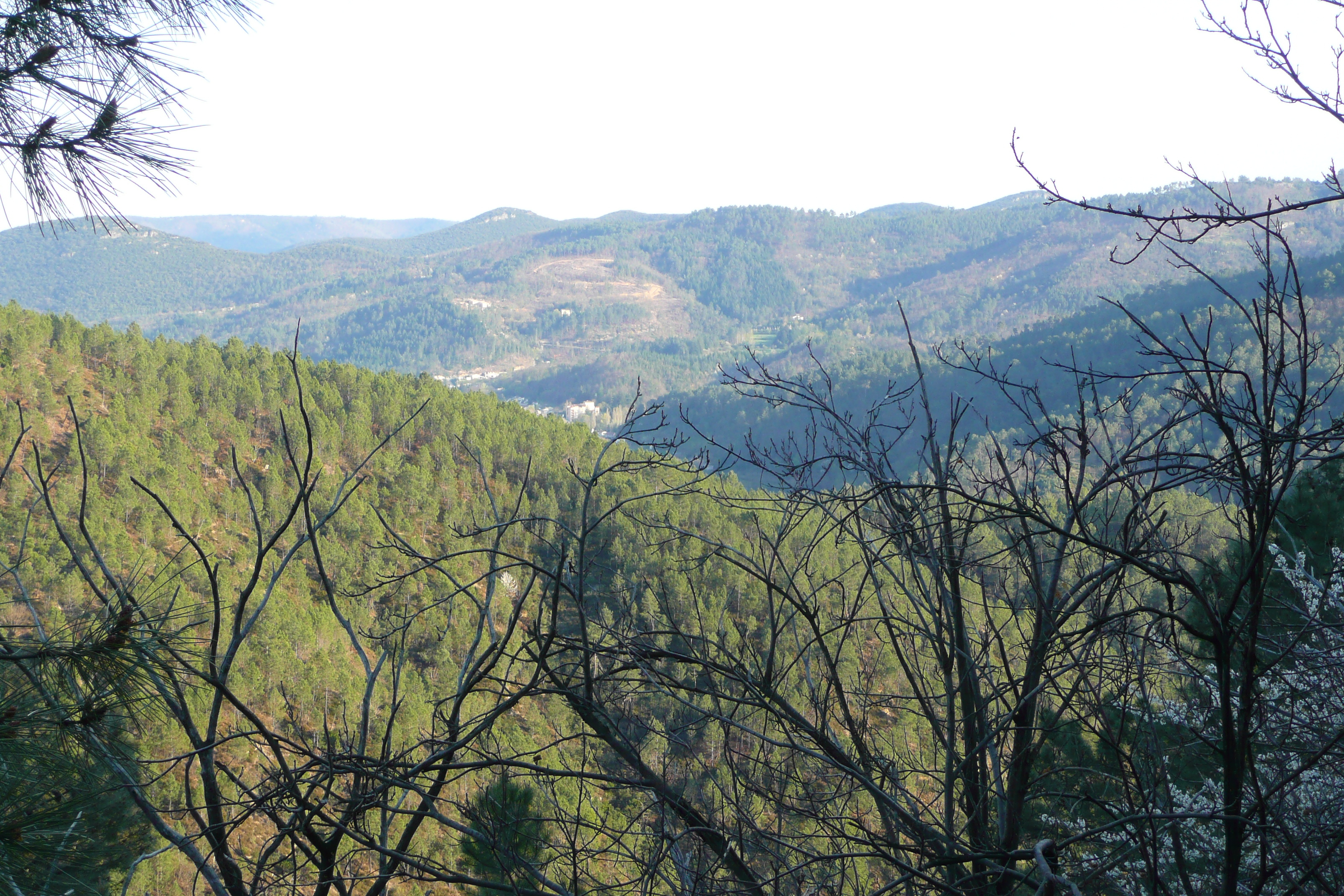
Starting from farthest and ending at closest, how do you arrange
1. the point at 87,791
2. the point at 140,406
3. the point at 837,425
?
the point at 140,406, the point at 837,425, the point at 87,791

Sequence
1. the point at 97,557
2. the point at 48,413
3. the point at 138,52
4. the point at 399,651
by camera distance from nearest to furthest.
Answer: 1. the point at 97,557
2. the point at 399,651
3. the point at 138,52
4. the point at 48,413

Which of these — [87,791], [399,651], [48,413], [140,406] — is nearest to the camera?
[87,791]

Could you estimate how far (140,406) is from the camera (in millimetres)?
27906

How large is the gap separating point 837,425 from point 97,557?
72.6 inches

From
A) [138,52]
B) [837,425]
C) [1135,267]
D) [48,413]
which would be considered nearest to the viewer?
[138,52]

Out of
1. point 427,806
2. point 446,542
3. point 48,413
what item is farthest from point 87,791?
point 48,413

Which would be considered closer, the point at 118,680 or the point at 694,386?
the point at 118,680

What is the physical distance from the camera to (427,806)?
53.1 inches

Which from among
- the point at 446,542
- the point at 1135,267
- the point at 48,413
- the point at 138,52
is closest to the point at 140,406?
the point at 48,413

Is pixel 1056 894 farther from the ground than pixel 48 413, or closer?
farther from the ground

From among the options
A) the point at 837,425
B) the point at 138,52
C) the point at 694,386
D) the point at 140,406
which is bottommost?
the point at 694,386

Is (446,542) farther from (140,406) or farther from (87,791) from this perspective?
(87,791)

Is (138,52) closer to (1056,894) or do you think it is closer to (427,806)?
(427,806)

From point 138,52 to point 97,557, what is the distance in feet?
4.81
